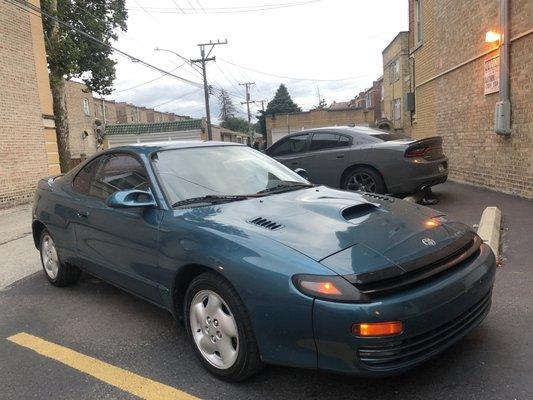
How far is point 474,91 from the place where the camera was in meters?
10.5

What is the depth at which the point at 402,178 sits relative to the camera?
764cm

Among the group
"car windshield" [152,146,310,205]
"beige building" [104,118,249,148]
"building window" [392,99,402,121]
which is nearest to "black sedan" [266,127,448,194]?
"car windshield" [152,146,310,205]

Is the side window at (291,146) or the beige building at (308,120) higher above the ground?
the beige building at (308,120)

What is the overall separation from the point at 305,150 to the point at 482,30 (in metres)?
4.59

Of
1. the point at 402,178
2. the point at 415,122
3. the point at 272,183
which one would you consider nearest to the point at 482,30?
the point at 402,178

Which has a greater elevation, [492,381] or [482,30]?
[482,30]

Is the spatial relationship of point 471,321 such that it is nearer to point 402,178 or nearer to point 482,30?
point 402,178

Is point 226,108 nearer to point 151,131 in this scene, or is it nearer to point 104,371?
point 151,131

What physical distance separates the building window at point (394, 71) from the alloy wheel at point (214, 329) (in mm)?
34251

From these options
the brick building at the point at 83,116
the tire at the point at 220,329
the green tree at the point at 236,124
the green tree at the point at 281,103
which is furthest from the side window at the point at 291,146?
the green tree at the point at 236,124

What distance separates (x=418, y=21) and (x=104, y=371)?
15.6m

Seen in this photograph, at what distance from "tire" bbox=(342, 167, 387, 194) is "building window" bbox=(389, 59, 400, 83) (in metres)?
28.7

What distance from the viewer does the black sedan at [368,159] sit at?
7.66 meters

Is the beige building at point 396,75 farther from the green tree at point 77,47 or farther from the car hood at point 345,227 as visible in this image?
the car hood at point 345,227
